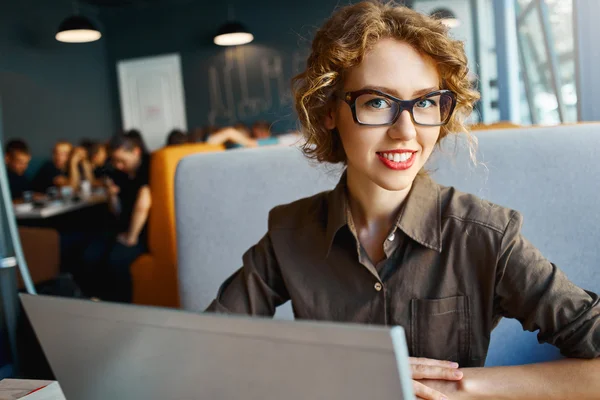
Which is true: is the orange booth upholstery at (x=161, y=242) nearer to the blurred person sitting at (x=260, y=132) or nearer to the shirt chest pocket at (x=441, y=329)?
the shirt chest pocket at (x=441, y=329)

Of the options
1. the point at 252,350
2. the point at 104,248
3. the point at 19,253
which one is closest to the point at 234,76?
the point at 104,248

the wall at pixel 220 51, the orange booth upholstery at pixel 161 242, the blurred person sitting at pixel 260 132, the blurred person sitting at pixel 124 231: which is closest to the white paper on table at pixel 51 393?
the orange booth upholstery at pixel 161 242

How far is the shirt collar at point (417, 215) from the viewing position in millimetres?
955

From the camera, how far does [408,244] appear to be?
0.97 m

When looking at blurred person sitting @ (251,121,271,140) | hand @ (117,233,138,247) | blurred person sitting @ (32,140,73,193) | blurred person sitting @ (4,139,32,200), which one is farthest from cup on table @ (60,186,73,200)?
blurred person sitting @ (251,121,271,140)

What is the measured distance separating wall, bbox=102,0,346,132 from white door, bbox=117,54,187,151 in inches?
5.3

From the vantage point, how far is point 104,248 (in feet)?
13.2

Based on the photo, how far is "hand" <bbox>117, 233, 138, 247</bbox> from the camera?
3.68 m

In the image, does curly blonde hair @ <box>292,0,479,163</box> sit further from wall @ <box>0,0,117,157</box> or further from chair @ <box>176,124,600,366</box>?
wall @ <box>0,0,117,157</box>

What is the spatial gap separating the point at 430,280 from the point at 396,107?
0.31m

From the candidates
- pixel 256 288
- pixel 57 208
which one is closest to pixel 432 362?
pixel 256 288

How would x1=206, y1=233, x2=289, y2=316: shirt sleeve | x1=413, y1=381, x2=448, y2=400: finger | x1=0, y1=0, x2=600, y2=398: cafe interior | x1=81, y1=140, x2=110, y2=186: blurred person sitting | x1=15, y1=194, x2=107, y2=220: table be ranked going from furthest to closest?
1. x1=81, y1=140, x2=110, y2=186: blurred person sitting
2. x1=15, y1=194, x2=107, y2=220: table
3. x1=0, y1=0, x2=600, y2=398: cafe interior
4. x1=206, y1=233, x2=289, y2=316: shirt sleeve
5. x1=413, y1=381, x2=448, y2=400: finger

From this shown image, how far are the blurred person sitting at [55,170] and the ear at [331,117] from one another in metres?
5.83

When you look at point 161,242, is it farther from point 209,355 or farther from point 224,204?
point 209,355
